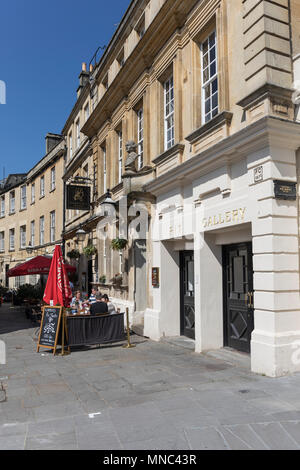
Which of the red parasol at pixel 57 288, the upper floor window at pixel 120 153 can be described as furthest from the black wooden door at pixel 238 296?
the upper floor window at pixel 120 153

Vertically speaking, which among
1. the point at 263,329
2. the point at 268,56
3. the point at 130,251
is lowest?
the point at 263,329

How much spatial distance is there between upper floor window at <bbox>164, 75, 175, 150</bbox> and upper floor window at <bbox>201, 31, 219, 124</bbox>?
176 cm

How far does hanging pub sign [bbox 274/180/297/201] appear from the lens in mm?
6680

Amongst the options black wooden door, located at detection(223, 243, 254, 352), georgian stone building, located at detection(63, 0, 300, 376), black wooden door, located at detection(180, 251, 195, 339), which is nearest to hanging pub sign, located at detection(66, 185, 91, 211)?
georgian stone building, located at detection(63, 0, 300, 376)

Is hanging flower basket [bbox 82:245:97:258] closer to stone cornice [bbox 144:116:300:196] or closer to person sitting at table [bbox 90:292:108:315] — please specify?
person sitting at table [bbox 90:292:108:315]

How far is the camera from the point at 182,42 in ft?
33.0

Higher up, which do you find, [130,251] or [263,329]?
[130,251]

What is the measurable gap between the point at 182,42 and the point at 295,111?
178 inches

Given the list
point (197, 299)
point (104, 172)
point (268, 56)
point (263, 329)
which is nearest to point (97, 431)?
point (263, 329)

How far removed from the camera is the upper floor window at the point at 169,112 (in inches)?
438

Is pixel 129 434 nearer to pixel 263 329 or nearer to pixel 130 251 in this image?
pixel 263 329

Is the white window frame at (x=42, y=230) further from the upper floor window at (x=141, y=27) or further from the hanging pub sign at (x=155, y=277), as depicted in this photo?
the hanging pub sign at (x=155, y=277)

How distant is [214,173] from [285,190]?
204cm

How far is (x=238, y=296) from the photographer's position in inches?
333
